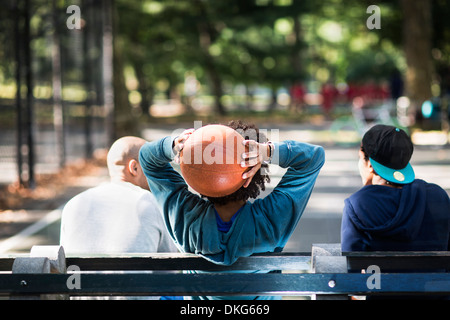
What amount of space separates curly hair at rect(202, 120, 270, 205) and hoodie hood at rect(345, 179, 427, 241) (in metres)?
0.50

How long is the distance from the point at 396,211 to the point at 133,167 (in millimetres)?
1476

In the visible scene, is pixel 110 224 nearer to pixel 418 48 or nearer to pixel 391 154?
pixel 391 154

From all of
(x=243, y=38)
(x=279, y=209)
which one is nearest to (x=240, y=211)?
(x=279, y=209)

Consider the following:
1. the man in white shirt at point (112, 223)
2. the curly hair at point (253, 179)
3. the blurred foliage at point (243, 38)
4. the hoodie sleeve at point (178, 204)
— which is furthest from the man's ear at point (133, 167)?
the blurred foliage at point (243, 38)

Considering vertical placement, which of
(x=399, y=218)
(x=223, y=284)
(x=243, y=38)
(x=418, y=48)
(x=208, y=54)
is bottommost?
(x=223, y=284)

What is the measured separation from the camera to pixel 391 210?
10.2 feet

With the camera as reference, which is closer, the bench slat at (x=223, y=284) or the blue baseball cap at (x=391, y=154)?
the bench slat at (x=223, y=284)

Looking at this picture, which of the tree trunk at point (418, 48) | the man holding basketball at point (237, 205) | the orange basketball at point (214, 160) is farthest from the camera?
the tree trunk at point (418, 48)

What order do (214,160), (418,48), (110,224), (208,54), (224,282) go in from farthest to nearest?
(208,54) → (418,48) → (110,224) → (224,282) → (214,160)

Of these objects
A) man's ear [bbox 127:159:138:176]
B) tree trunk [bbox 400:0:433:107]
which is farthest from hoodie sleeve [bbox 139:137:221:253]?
tree trunk [bbox 400:0:433:107]

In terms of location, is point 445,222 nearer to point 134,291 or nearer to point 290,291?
point 290,291

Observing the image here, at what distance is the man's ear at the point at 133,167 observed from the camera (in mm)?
3785

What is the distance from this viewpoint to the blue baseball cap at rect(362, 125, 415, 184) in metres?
3.15

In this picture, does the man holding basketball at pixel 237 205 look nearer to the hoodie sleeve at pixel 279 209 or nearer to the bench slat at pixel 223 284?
the hoodie sleeve at pixel 279 209
